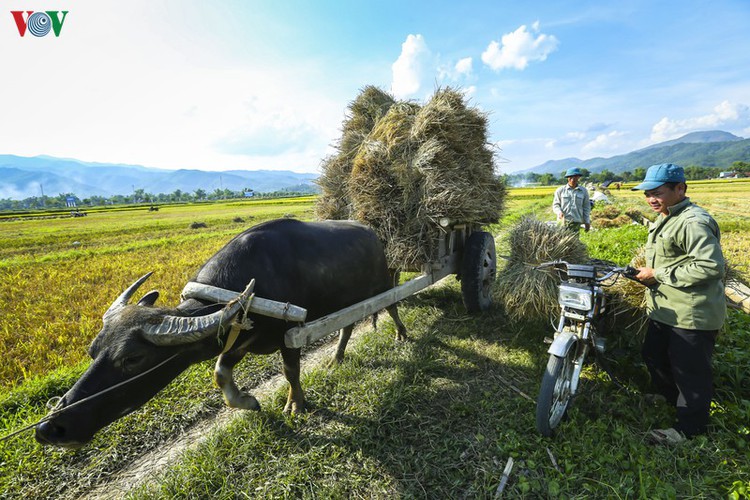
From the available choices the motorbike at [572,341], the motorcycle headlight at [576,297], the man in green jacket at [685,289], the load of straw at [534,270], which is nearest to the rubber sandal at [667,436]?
the man in green jacket at [685,289]

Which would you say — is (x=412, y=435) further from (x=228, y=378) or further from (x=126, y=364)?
(x=126, y=364)

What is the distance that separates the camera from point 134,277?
830 cm

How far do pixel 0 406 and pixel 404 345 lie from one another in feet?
13.9

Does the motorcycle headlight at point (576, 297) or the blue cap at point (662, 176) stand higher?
the blue cap at point (662, 176)

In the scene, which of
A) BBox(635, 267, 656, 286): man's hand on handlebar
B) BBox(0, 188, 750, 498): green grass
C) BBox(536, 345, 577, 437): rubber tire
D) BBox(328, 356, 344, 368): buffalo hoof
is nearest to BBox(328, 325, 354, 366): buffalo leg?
BBox(328, 356, 344, 368): buffalo hoof

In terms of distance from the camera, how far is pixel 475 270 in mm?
4812

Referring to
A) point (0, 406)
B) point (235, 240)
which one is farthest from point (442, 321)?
point (0, 406)

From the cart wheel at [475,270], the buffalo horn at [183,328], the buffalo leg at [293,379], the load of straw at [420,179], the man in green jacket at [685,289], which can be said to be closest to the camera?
the buffalo horn at [183,328]

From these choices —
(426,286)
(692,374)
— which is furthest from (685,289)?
(426,286)

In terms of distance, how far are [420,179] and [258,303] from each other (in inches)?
107

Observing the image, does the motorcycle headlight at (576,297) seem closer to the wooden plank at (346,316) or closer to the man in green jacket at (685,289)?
the man in green jacket at (685,289)

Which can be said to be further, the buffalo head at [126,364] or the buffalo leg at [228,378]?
the buffalo leg at [228,378]

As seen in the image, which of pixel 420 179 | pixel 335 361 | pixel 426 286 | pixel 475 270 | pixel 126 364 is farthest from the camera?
pixel 475 270

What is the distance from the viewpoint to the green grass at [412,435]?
2441 mm
